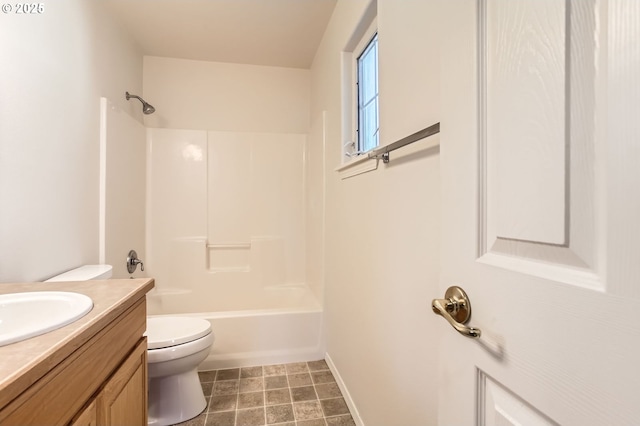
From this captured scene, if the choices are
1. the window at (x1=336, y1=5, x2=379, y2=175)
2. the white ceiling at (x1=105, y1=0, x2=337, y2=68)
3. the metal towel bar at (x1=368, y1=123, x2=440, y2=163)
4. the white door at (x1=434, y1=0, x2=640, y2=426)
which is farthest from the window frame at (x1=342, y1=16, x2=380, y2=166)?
the white door at (x1=434, y1=0, x2=640, y2=426)

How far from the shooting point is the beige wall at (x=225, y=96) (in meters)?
2.70

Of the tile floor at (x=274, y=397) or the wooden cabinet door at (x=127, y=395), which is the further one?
the tile floor at (x=274, y=397)

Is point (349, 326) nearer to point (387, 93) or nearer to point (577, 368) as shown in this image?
point (387, 93)

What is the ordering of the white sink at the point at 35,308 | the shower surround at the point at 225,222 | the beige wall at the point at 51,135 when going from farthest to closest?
the shower surround at the point at 225,222, the beige wall at the point at 51,135, the white sink at the point at 35,308

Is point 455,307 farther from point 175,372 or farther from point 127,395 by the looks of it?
point 175,372

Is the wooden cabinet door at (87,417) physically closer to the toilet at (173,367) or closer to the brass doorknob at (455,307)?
the brass doorknob at (455,307)

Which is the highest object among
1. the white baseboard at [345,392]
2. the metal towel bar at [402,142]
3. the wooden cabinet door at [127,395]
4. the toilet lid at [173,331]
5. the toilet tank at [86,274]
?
the metal towel bar at [402,142]

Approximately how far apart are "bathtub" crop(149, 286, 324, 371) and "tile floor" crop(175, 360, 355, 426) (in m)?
0.05

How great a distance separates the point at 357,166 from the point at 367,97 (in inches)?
18.9

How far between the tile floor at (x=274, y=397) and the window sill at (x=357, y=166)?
130 cm

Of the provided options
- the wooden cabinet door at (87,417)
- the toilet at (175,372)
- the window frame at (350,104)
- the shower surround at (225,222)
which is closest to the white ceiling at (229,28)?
the window frame at (350,104)

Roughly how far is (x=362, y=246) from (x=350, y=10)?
4.30ft

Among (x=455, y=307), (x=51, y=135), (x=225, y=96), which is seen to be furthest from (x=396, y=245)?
(x=225, y=96)

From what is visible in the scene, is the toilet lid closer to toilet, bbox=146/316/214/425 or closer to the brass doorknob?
toilet, bbox=146/316/214/425
